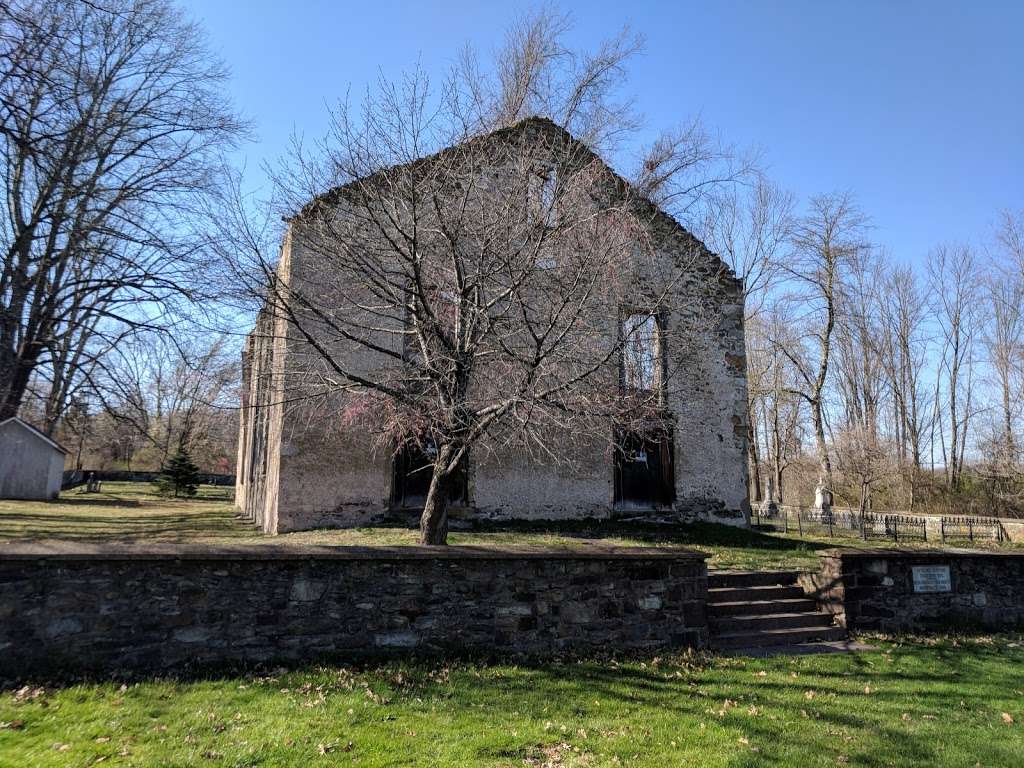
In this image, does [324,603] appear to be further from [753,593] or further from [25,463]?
[25,463]

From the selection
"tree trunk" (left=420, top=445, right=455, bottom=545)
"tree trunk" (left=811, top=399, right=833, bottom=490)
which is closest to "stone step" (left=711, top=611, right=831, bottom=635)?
"tree trunk" (left=420, top=445, right=455, bottom=545)

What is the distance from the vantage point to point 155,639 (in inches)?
227

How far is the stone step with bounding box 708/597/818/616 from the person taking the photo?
27.3 ft

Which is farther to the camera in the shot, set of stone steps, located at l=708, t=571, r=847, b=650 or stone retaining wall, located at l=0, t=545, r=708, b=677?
set of stone steps, located at l=708, t=571, r=847, b=650

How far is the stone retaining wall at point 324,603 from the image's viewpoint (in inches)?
219

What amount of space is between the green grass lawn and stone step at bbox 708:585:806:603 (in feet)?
5.55

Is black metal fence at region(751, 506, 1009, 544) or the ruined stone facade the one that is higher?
the ruined stone facade

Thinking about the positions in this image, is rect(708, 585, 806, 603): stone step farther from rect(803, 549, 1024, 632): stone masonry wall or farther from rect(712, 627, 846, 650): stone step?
rect(712, 627, 846, 650): stone step

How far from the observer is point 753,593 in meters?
8.85

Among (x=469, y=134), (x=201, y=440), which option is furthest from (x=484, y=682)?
(x=201, y=440)

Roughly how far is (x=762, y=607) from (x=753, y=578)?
0.62 meters

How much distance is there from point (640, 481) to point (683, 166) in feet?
24.8

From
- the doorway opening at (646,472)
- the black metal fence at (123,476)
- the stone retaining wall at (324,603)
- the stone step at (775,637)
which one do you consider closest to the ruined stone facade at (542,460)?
the doorway opening at (646,472)

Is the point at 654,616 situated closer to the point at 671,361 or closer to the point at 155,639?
the point at 155,639
